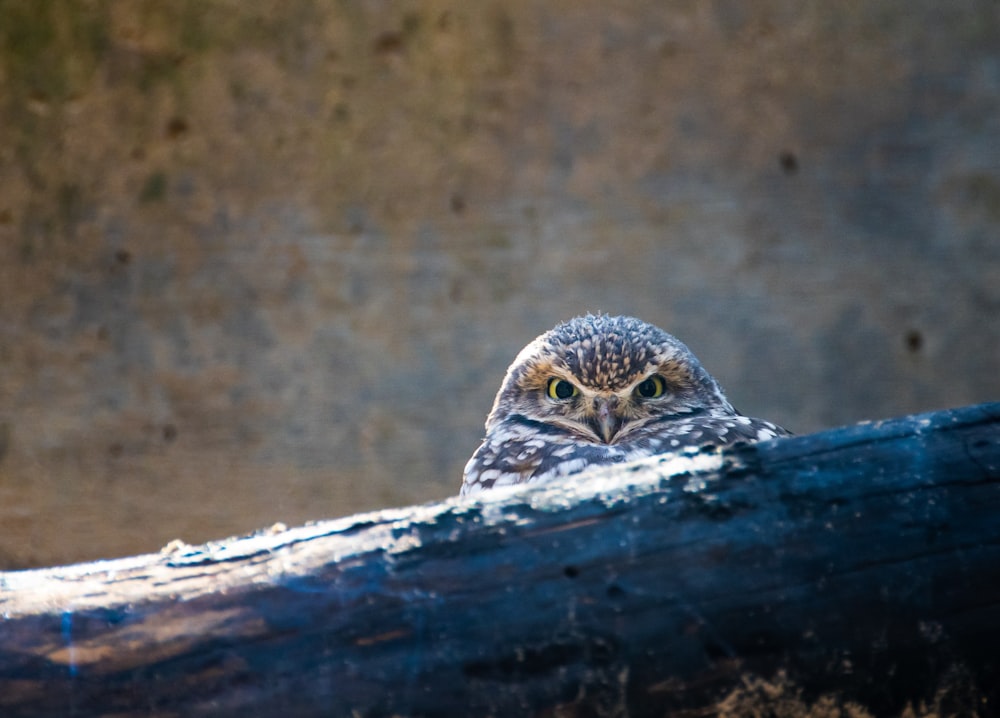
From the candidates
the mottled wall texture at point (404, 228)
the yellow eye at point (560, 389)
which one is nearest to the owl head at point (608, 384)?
the yellow eye at point (560, 389)

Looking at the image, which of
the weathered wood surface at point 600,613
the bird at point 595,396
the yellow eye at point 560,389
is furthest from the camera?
the yellow eye at point 560,389

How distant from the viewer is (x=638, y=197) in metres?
5.48

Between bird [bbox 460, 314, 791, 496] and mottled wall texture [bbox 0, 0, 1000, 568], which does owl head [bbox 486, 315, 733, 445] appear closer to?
bird [bbox 460, 314, 791, 496]

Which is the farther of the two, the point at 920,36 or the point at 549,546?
the point at 920,36

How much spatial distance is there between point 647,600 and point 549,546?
0.16 metres

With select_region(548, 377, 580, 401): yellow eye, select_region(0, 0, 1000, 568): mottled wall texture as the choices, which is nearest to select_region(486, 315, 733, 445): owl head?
select_region(548, 377, 580, 401): yellow eye

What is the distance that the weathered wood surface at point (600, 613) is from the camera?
163 cm

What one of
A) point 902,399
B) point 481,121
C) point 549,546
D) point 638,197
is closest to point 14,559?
point 481,121

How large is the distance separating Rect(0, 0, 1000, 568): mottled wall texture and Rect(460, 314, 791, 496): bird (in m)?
2.04

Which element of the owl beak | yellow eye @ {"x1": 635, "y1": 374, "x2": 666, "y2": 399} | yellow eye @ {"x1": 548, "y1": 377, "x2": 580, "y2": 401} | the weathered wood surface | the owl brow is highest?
the owl brow

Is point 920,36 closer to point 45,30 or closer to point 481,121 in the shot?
point 481,121

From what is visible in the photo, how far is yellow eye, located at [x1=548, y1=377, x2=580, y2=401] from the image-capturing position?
3.38 metres

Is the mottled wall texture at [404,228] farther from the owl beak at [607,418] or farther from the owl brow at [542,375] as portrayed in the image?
the owl beak at [607,418]

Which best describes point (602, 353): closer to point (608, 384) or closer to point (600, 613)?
point (608, 384)
